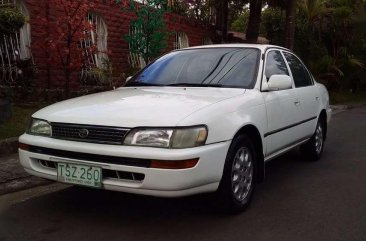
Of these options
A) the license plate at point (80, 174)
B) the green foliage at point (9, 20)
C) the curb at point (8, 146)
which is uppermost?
the green foliage at point (9, 20)

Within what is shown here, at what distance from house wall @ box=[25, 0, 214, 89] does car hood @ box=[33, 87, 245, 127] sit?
15.7ft

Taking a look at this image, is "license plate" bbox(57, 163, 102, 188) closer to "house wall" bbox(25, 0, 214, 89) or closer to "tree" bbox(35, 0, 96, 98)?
"tree" bbox(35, 0, 96, 98)

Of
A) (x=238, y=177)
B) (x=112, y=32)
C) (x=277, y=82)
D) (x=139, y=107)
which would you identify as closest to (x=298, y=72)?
(x=277, y=82)

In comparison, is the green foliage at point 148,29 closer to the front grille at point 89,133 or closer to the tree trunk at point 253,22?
the tree trunk at point 253,22

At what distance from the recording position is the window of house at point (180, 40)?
46.0ft

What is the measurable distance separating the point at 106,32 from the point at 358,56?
1149 cm

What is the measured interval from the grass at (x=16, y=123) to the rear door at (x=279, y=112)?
3.53 metres

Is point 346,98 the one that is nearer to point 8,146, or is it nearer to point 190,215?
point 8,146

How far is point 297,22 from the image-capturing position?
1770 cm

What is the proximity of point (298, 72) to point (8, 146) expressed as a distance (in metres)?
3.79

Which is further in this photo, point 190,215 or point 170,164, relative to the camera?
point 190,215

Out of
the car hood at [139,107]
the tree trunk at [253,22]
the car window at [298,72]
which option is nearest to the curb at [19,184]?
the car hood at [139,107]

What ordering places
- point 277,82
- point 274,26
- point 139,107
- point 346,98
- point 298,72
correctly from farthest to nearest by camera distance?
point 274,26 → point 346,98 → point 298,72 → point 277,82 → point 139,107

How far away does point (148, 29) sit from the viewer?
10406 mm
